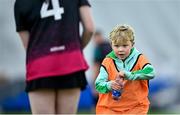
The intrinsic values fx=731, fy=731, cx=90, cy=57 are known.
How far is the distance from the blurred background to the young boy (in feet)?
27.4

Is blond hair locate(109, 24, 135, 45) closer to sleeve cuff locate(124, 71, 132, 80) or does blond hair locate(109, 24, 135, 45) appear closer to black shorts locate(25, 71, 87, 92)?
sleeve cuff locate(124, 71, 132, 80)

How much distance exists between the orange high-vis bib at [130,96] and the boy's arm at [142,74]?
0.06 m

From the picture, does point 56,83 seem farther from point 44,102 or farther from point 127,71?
point 127,71

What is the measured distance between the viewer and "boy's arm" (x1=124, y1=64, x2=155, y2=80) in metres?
4.82

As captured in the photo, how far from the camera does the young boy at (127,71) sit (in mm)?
4902

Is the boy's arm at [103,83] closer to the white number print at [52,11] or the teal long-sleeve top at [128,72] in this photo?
the teal long-sleeve top at [128,72]

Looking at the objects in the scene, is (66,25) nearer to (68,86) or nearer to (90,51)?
(68,86)

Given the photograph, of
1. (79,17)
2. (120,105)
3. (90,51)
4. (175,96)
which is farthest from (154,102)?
(120,105)

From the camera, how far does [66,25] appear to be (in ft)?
19.9

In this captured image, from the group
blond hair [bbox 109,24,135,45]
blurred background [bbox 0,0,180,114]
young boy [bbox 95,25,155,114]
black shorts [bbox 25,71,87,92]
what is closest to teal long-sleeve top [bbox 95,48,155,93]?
young boy [bbox 95,25,155,114]

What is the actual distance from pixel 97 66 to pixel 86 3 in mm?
6001

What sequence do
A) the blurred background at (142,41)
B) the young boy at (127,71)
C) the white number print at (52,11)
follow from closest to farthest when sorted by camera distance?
the young boy at (127,71), the white number print at (52,11), the blurred background at (142,41)

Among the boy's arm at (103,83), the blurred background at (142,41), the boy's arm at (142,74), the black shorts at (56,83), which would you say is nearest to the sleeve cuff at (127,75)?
the boy's arm at (142,74)

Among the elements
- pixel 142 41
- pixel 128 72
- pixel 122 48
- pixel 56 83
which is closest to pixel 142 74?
pixel 128 72
